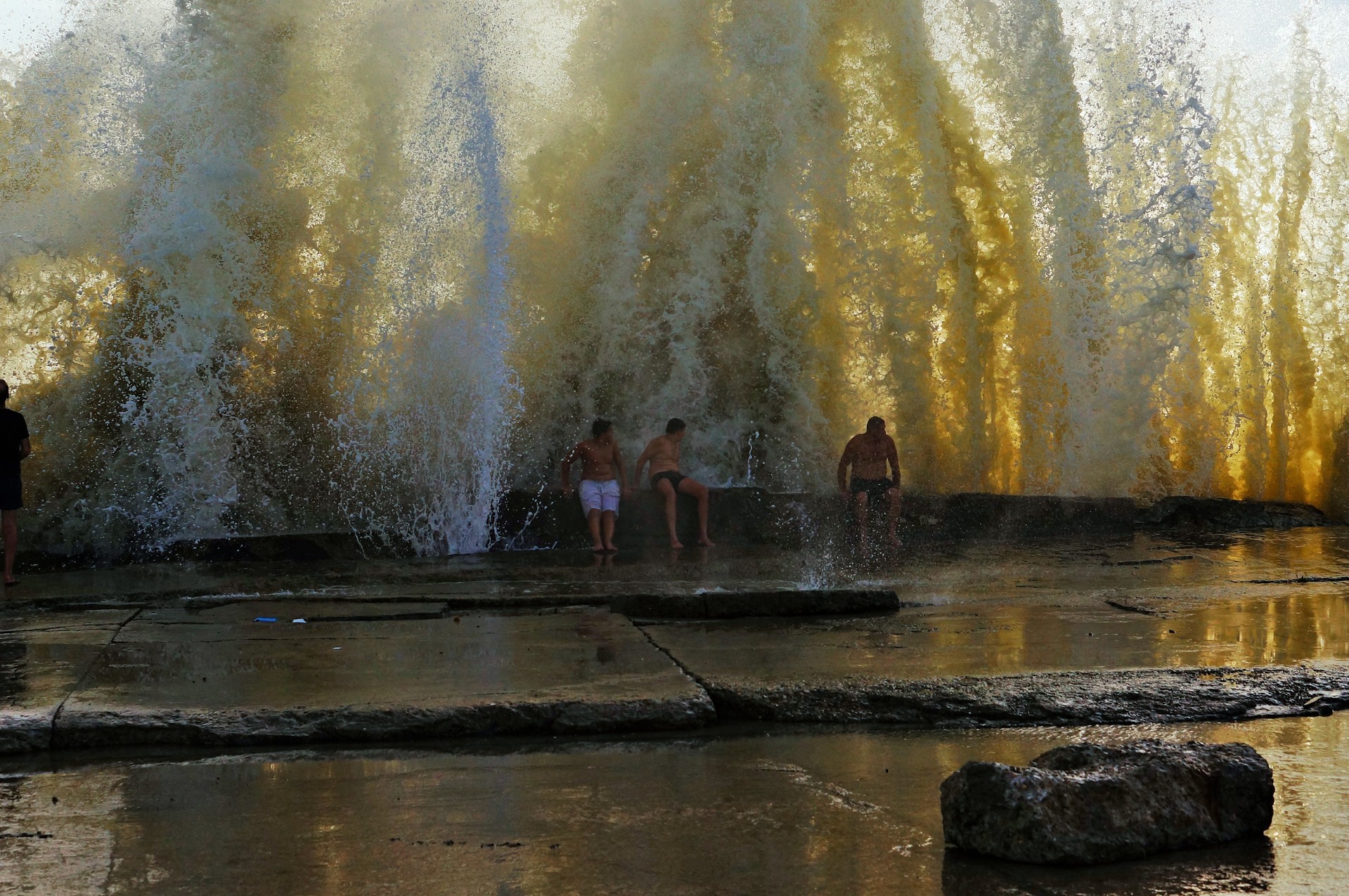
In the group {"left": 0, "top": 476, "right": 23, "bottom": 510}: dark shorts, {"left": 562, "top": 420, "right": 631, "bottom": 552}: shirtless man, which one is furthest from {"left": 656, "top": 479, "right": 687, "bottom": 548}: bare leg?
{"left": 0, "top": 476, "right": 23, "bottom": 510}: dark shorts

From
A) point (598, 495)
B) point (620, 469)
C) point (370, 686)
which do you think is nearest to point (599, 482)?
point (598, 495)

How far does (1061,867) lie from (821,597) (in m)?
3.54

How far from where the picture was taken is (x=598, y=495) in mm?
9891

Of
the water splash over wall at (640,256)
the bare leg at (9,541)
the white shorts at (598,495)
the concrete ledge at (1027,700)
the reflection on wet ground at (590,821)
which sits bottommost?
the reflection on wet ground at (590,821)

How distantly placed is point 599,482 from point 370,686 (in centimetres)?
585

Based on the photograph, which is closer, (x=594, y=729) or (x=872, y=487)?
(x=594, y=729)

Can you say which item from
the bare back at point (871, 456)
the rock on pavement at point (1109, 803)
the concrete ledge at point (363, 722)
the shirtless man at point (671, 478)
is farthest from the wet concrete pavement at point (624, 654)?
the bare back at point (871, 456)

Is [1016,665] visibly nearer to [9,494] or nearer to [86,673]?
[86,673]

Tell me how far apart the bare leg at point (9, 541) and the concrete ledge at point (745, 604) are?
4.12m

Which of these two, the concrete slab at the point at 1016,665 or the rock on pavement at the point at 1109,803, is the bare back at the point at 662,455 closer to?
the concrete slab at the point at 1016,665

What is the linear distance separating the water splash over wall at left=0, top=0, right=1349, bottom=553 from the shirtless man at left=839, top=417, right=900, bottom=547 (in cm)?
269

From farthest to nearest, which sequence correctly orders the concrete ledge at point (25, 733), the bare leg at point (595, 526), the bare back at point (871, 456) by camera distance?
the bare back at point (871, 456) → the bare leg at point (595, 526) → the concrete ledge at point (25, 733)

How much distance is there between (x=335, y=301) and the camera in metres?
12.5

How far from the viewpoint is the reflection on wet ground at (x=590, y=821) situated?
2516mm
